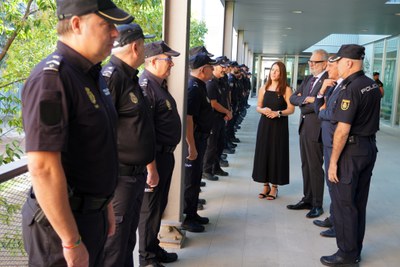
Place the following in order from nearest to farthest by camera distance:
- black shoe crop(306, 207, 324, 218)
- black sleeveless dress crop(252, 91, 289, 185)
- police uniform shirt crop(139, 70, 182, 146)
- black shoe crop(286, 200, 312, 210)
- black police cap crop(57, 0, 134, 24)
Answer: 1. black police cap crop(57, 0, 134, 24)
2. police uniform shirt crop(139, 70, 182, 146)
3. black shoe crop(306, 207, 324, 218)
4. black shoe crop(286, 200, 312, 210)
5. black sleeveless dress crop(252, 91, 289, 185)

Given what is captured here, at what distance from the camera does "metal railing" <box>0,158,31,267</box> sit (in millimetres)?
1982

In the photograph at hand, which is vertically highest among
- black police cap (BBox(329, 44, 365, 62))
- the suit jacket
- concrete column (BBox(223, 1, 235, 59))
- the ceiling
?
the ceiling

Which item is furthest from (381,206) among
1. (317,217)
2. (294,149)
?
(294,149)

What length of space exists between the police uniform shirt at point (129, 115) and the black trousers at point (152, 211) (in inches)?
22.9

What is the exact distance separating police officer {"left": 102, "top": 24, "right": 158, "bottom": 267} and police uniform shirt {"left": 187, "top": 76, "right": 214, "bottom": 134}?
1.40 metres

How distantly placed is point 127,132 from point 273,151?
292 cm

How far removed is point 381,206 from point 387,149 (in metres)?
4.70

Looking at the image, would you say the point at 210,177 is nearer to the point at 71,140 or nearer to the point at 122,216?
the point at 122,216

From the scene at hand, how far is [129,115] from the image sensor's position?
2293mm

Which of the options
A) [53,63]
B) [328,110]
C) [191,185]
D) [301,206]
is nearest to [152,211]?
[191,185]

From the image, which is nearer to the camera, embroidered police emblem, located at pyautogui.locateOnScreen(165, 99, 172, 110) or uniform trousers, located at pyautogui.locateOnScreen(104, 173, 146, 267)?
uniform trousers, located at pyautogui.locateOnScreen(104, 173, 146, 267)

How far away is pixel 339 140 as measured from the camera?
3088 mm

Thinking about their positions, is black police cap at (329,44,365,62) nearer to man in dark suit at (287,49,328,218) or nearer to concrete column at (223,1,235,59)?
man in dark suit at (287,49,328,218)

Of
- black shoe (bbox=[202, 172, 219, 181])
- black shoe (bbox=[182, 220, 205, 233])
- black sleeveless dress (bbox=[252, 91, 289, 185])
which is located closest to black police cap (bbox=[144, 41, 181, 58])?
black shoe (bbox=[182, 220, 205, 233])
